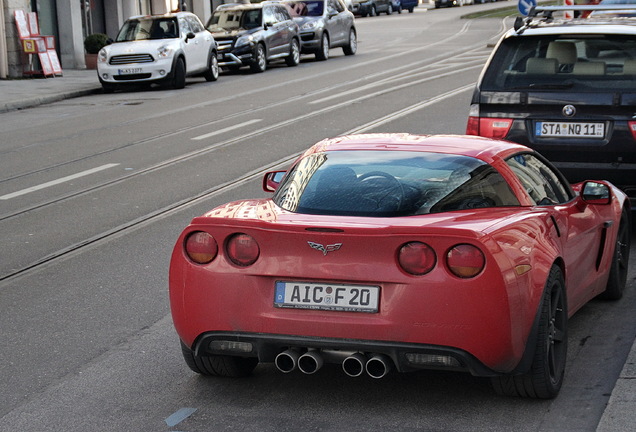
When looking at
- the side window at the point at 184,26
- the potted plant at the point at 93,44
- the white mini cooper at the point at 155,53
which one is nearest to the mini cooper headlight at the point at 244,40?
the white mini cooper at the point at 155,53

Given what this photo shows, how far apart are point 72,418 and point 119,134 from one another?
12858 millimetres

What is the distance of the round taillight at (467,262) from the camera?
5125 mm

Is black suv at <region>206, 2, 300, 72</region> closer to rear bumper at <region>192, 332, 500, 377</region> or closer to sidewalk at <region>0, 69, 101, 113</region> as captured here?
→ sidewalk at <region>0, 69, 101, 113</region>

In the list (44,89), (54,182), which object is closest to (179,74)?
(44,89)

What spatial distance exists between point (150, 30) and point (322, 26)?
27.3ft

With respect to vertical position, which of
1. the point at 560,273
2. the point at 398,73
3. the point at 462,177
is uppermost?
the point at 462,177

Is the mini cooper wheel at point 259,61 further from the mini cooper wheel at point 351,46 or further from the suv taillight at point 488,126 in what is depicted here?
the suv taillight at point 488,126

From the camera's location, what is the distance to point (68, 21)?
34281 millimetres

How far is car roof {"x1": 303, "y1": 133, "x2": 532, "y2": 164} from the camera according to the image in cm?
621

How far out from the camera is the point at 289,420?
537 centimetres

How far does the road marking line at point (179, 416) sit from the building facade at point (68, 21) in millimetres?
26147

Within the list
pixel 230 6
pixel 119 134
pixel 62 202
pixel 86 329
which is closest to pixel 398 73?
pixel 230 6

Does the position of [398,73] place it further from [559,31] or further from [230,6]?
[559,31]

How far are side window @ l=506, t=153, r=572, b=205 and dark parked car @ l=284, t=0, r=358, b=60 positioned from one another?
92.5ft
